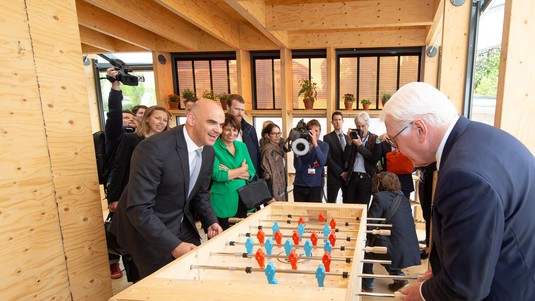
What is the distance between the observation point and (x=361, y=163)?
3721 mm

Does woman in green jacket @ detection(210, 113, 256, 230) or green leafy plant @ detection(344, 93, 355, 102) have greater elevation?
green leafy plant @ detection(344, 93, 355, 102)

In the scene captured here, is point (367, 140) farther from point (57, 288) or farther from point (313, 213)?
point (57, 288)

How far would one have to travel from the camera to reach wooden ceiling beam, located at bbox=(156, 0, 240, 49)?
135 inches

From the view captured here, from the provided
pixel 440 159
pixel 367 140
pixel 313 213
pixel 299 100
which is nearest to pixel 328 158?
pixel 367 140

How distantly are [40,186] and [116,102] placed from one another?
39.2 inches

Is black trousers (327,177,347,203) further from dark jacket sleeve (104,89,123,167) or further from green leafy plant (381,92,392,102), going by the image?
dark jacket sleeve (104,89,123,167)

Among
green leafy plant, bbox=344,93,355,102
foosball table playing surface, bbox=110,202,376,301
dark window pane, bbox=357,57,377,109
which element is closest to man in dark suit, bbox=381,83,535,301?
foosball table playing surface, bbox=110,202,376,301

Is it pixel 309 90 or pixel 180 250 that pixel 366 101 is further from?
pixel 180 250

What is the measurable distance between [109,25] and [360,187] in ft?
13.0

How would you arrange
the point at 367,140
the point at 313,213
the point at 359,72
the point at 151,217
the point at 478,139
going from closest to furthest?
the point at 478,139 < the point at 151,217 < the point at 313,213 < the point at 367,140 < the point at 359,72

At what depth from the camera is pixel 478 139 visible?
3.12ft

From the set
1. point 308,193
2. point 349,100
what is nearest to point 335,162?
point 308,193

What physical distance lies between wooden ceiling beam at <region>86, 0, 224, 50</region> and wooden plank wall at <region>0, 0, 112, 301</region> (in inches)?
61.8

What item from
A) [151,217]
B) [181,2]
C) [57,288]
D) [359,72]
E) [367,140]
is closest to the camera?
[151,217]
